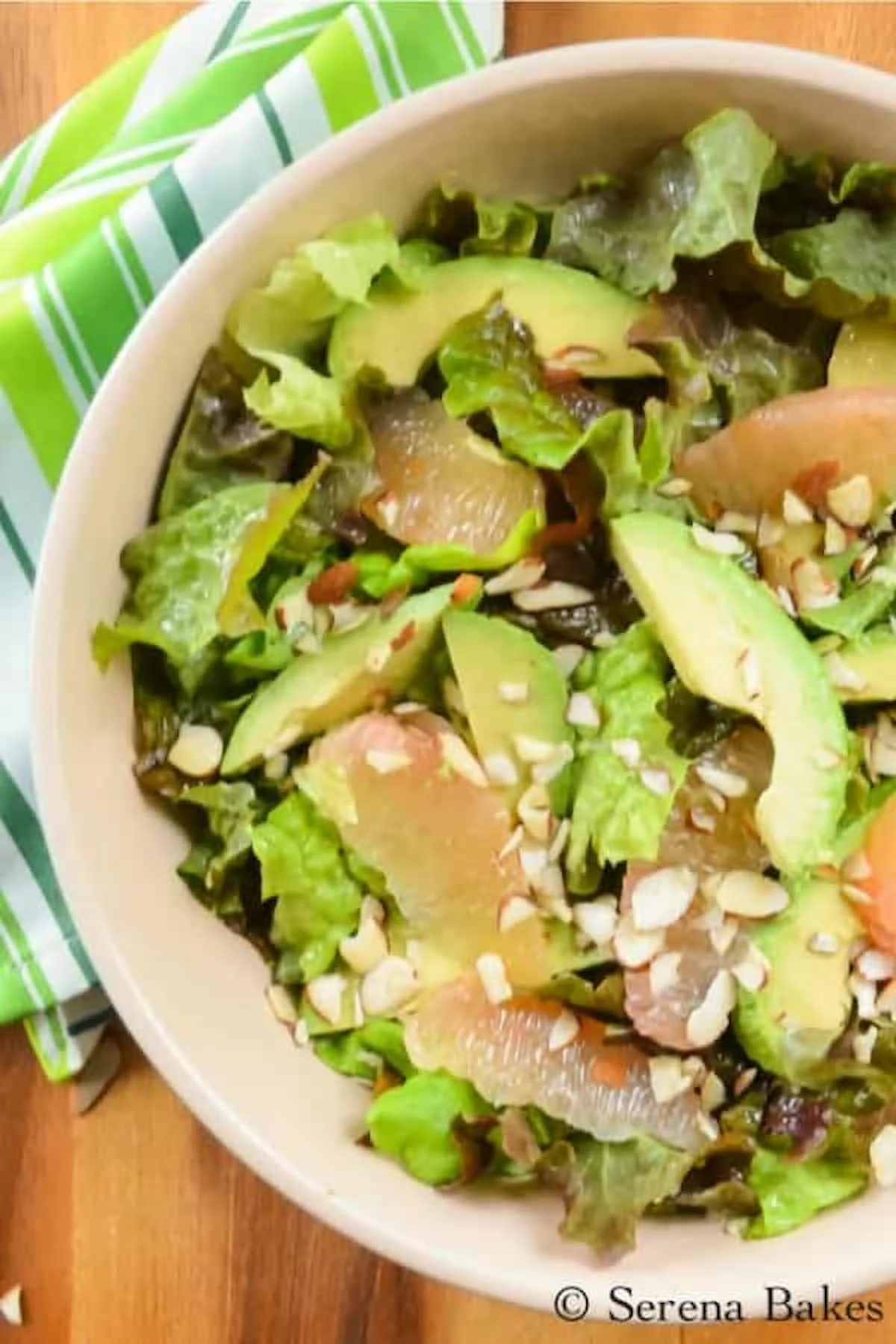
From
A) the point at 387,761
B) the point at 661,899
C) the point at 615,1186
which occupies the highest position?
the point at 387,761

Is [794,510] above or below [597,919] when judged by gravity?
above

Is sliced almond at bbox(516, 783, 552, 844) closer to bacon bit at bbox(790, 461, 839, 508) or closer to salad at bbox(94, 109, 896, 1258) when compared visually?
salad at bbox(94, 109, 896, 1258)

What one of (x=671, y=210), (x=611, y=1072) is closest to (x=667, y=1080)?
(x=611, y=1072)

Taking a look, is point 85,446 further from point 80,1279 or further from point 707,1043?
point 80,1279

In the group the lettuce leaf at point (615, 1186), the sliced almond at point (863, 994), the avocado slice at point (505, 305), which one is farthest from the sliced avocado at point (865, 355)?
the lettuce leaf at point (615, 1186)

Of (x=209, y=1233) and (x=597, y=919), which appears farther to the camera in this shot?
(x=209, y=1233)

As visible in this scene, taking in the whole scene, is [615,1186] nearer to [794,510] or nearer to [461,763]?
[461,763]
